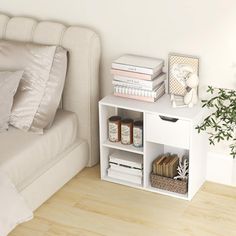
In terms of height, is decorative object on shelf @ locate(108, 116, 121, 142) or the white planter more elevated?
decorative object on shelf @ locate(108, 116, 121, 142)

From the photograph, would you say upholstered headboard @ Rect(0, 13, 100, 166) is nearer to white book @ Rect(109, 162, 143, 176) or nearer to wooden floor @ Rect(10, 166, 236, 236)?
white book @ Rect(109, 162, 143, 176)

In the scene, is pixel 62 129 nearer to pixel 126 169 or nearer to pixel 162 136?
pixel 126 169

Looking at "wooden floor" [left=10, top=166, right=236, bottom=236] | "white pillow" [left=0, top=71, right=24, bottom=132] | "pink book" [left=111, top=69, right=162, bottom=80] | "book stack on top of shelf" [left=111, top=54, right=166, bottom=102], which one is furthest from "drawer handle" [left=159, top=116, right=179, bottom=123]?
"white pillow" [left=0, top=71, right=24, bottom=132]

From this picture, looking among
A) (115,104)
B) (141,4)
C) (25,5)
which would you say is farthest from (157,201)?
(25,5)

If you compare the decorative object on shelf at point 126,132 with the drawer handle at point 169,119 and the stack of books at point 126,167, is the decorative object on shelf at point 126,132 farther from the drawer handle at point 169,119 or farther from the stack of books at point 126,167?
the drawer handle at point 169,119

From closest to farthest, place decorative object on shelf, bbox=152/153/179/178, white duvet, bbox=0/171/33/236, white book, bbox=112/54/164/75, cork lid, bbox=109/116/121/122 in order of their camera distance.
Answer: white duvet, bbox=0/171/33/236 → white book, bbox=112/54/164/75 → decorative object on shelf, bbox=152/153/179/178 → cork lid, bbox=109/116/121/122

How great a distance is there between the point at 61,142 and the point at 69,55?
0.52 meters

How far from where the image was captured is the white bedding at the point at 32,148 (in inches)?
129

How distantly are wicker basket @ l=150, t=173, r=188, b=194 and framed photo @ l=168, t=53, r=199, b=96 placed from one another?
503 millimetres

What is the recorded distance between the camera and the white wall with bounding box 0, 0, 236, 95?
342cm

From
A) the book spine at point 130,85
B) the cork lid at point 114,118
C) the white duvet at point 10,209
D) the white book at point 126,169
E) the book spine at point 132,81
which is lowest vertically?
the white book at point 126,169

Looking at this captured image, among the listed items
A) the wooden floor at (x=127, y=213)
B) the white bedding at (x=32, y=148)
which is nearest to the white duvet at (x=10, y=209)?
the white bedding at (x=32, y=148)

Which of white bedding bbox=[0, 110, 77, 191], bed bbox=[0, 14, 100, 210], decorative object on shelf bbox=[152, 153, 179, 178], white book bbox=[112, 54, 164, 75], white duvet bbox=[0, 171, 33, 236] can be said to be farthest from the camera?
decorative object on shelf bbox=[152, 153, 179, 178]

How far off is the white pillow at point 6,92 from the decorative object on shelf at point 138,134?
726mm
